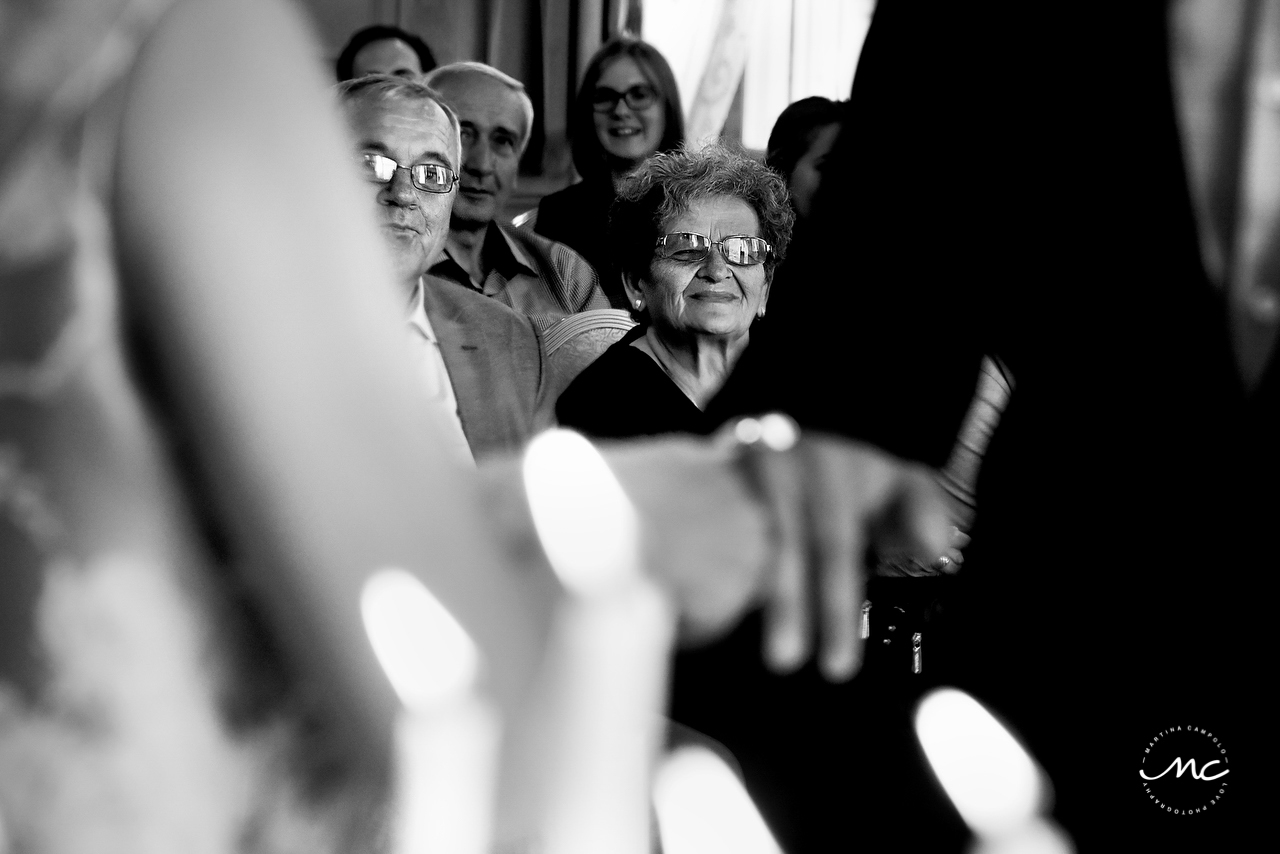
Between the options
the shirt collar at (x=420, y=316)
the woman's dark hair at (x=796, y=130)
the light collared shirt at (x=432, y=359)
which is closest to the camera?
the light collared shirt at (x=432, y=359)

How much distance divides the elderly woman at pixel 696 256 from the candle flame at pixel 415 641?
7.12 ft

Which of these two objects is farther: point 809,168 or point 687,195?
point 809,168

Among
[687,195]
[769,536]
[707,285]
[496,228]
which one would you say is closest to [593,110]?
[496,228]

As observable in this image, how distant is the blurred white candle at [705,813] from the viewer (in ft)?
1.84

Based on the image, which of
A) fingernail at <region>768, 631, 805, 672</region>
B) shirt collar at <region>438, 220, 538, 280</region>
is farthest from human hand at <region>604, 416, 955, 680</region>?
shirt collar at <region>438, 220, 538, 280</region>

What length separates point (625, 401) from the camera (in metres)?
2.64

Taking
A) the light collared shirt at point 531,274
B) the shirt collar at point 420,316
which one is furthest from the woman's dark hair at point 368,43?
the shirt collar at point 420,316

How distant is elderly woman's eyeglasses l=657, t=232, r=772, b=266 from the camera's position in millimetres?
2863

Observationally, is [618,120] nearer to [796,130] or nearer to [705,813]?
[796,130]

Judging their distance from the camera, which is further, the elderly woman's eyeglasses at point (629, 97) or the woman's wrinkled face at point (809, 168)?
the elderly woman's eyeglasses at point (629, 97)

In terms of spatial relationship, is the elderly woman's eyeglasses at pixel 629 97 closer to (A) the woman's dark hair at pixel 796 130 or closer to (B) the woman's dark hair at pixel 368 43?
(A) the woman's dark hair at pixel 796 130

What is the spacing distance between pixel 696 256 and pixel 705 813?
7.68 ft

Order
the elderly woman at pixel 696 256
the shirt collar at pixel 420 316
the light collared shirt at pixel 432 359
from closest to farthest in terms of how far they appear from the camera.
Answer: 1. the light collared shirt at pixel 432 359
2. the shirt collar at pixel 420 316
3. the elderly woman at pixel 696 256

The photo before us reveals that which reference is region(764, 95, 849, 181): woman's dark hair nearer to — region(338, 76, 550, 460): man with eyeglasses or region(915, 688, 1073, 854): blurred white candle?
region(338, 76, 550, 460): man with eyeglasses
